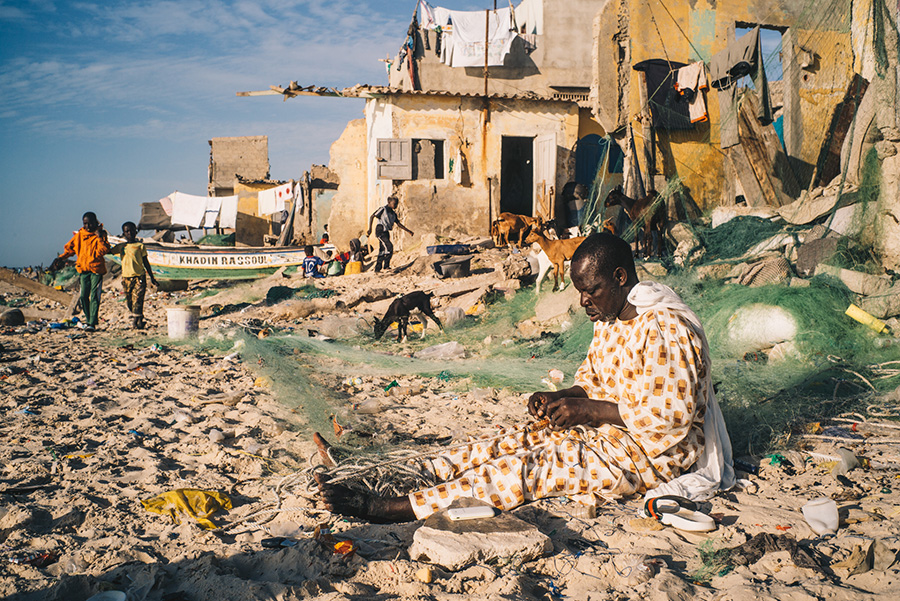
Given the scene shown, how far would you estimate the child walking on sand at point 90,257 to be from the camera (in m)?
8.64

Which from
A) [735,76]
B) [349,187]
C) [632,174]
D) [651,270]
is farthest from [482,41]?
[651,270]

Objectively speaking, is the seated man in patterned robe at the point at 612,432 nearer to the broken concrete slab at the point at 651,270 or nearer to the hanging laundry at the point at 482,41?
the broken concrete slab at the point at 651,270

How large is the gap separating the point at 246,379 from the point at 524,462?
3779mm

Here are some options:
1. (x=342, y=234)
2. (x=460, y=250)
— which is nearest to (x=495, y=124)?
(x=460, y=250)

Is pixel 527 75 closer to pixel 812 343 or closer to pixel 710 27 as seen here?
pixel 710 27

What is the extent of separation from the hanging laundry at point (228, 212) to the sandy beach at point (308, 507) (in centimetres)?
1728

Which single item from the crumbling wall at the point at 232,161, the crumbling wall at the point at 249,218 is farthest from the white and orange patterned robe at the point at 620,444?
the crumbling wall at the point at 232,161

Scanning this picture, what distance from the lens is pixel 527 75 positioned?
53.9 ft

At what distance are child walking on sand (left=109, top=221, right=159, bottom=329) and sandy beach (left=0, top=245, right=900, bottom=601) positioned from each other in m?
3.34

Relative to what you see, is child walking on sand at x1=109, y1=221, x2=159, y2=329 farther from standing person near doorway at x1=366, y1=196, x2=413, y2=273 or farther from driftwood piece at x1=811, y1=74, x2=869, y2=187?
driftwood piece at x1=811, y1=74, x2=869, y2=187

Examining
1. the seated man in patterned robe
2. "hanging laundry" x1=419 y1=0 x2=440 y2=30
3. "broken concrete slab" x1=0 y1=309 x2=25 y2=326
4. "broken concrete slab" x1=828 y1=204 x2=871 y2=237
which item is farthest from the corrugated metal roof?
the seated man in patterned robe

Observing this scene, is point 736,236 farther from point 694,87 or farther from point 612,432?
point 612,432

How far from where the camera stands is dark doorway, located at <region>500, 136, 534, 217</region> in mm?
18531

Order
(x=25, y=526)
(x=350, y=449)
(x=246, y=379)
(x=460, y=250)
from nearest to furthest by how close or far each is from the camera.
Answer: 1. (x=25, y=526)
2. (x=350, y=449)
3. (x=246, y=379)
4. (x=460, y=250)
